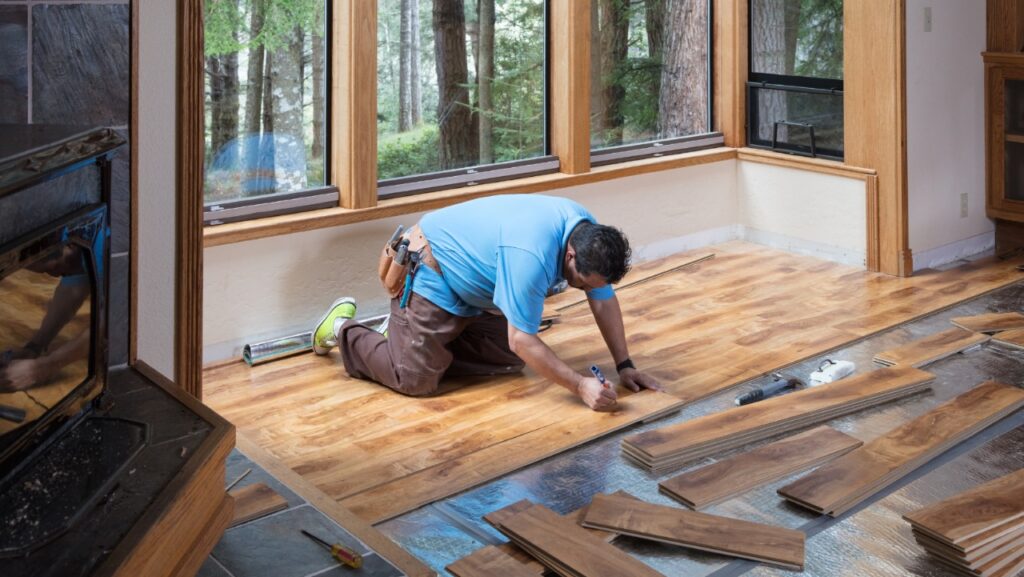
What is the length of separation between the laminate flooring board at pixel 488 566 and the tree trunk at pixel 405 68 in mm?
2675

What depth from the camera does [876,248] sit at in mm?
5996

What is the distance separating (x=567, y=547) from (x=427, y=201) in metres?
2.50

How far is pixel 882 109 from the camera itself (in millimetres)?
5836

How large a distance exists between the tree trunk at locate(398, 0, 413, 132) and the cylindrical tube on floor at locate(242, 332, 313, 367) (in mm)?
1096

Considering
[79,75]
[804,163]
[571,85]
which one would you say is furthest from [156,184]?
[804,163]

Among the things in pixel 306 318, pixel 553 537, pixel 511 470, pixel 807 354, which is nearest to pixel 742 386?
pixel 807 354

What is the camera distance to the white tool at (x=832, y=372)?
14.3 feet

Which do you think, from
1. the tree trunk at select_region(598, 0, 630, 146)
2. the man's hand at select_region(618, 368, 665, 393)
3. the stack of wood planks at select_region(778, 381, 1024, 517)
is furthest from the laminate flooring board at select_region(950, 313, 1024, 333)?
the tree trunk at select_region(598, 0, 630, 146)

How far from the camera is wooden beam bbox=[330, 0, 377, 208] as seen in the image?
491 centimetres

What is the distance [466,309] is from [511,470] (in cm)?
92

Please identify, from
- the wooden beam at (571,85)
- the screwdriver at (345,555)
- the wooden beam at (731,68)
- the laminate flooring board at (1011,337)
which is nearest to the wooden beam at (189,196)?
the screwdriver at (345,555)

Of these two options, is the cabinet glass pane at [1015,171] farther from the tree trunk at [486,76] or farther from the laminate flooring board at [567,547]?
the laminate flooring board at [567,547]

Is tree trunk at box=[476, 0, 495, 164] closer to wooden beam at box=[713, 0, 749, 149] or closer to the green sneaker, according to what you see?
the green sneaker

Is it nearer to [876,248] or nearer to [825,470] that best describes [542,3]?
[876,248]
